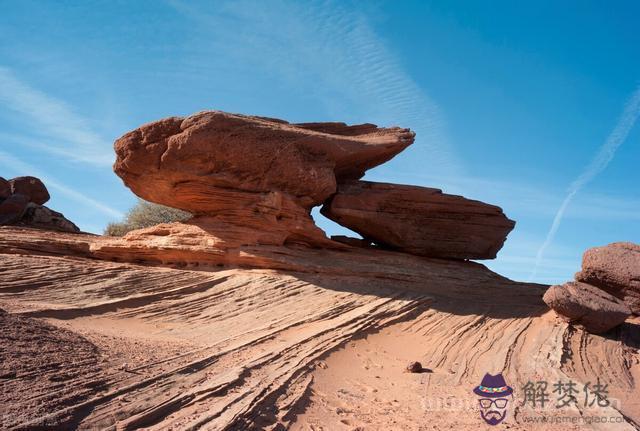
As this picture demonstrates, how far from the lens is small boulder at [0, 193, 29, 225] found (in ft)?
51.2

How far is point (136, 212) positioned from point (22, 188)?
983 cm

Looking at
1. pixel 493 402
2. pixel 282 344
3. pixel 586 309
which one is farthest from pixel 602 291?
pixel 282 344

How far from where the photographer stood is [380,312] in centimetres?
1240

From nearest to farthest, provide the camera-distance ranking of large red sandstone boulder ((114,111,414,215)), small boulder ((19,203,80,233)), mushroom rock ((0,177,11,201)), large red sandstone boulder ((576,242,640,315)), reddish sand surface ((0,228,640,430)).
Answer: reddish sand surface ((0,228,640,430)) → large red sandstone boulder ((114,111,414,215)) → large red sandstone boulder ((576,242,640,315)) → mushroom rock ((0,177,11,201)) → small boulder ((19,203,80,233))

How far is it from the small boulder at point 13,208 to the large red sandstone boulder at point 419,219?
1051cm

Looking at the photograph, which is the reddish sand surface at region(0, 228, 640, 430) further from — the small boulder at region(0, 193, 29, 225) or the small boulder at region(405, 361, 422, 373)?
the small boulder at region(0, 193, 29, 225)

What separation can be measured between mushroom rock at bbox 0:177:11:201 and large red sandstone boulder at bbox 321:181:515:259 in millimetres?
11070

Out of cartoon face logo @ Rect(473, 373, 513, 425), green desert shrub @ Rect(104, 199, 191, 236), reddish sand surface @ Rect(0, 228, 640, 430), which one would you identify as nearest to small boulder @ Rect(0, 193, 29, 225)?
reddish sand surface @ Rect(0, 228, 640, 430)

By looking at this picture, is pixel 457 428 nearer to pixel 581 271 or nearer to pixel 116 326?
pixel 116 326

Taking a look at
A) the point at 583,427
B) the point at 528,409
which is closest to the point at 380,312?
the point at 528,409

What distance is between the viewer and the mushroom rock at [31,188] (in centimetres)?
1738

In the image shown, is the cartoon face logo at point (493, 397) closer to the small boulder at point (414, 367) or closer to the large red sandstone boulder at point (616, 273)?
the small boulder at point (414, 367)

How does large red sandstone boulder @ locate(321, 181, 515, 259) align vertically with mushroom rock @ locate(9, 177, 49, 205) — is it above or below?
above

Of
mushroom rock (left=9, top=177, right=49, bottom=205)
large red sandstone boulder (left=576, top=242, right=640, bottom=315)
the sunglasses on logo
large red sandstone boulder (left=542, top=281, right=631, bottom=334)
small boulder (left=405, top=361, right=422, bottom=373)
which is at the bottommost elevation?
the sunglasses on logo
